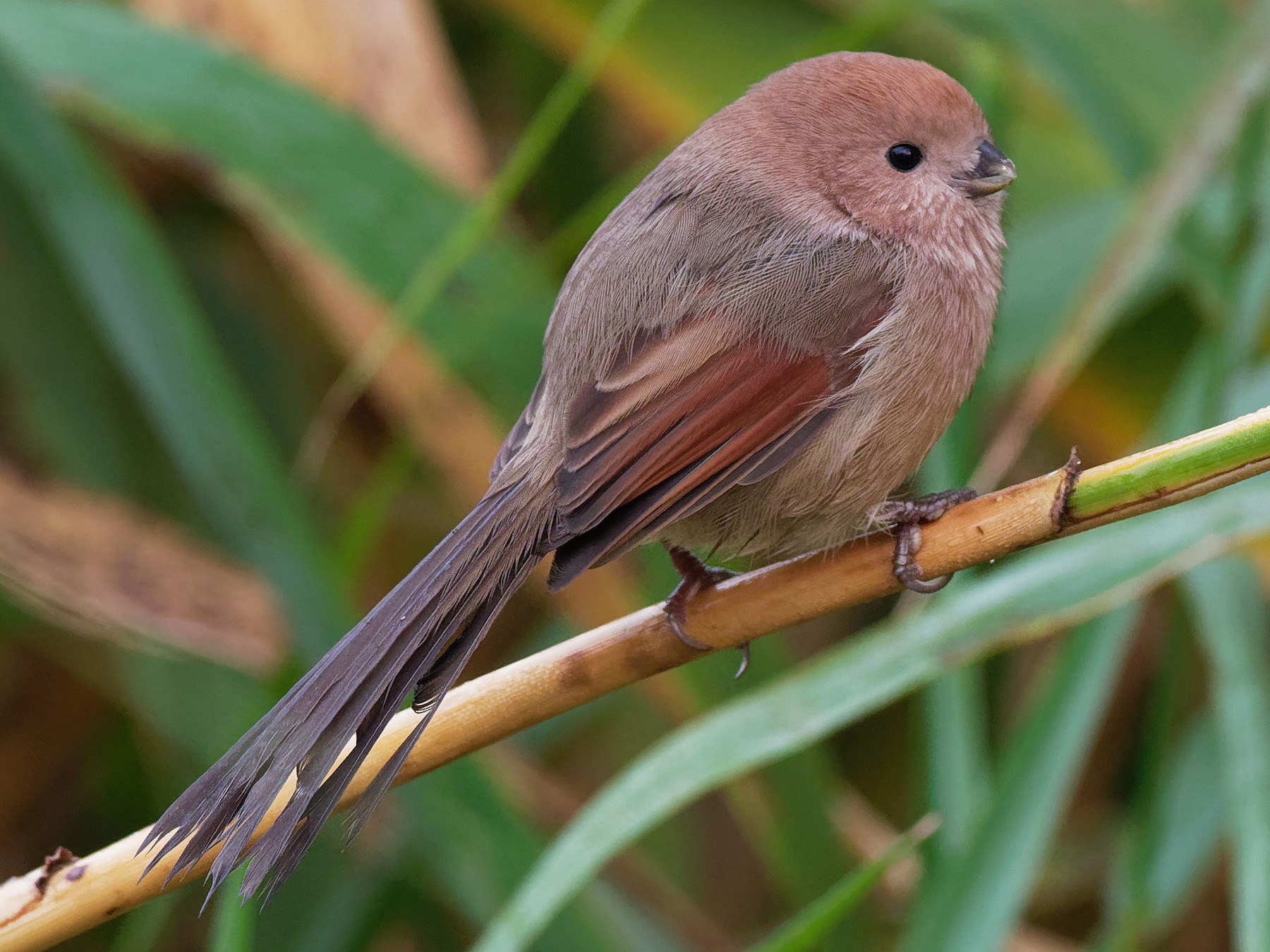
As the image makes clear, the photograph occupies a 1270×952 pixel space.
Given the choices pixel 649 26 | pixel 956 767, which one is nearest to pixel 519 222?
pixel 649 26

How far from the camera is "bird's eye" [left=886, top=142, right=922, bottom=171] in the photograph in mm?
1799

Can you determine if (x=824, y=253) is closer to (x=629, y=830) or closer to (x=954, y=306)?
(x=954, y=306)

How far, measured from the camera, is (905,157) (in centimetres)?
180

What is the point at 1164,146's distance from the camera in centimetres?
225

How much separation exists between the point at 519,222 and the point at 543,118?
4.47ft

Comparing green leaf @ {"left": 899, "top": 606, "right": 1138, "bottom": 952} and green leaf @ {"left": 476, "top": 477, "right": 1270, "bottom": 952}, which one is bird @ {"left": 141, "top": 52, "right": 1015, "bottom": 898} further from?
green leaf @ {"left": 899, "top": 606, "right": 1138, "bottom": 952}

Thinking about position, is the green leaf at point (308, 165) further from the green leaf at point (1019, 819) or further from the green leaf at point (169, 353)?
the green leaf at point (1019, 819)

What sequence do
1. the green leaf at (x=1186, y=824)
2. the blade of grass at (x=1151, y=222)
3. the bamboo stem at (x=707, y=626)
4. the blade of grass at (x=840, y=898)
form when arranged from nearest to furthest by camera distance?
the bamboo stem at (x=707, y=626) < the blade of grass at (x=840, y=898) < the blade of grass at (x=1151, y=222) < the green leaf at (x=1186, y=824)

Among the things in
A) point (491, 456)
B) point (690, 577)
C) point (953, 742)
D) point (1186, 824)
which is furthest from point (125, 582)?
point (1186, 824)

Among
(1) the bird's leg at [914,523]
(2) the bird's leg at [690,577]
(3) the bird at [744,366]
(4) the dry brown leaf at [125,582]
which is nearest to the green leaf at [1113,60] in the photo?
(3) the bird at [744,366]

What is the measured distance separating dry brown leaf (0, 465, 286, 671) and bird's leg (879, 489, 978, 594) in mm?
1113

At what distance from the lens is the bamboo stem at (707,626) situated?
1.13m

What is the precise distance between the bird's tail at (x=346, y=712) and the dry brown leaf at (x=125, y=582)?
3.11 ft

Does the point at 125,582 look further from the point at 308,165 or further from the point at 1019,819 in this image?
the point at 1019,819
